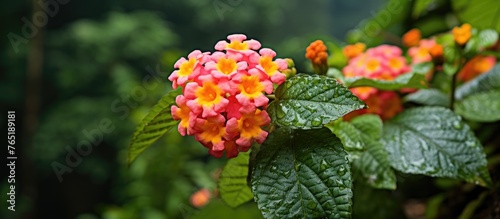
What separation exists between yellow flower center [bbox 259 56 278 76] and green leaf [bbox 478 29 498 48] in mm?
376

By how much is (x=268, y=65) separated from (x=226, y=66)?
4cm

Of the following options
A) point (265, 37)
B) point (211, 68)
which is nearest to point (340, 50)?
point (211, 68)

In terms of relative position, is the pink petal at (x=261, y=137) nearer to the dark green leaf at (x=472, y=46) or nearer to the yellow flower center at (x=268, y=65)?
the yellow flower center at (x=268, y=65)

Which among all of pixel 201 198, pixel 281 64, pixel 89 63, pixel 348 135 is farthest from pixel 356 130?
pixel 89 63

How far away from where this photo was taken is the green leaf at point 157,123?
1.48ft

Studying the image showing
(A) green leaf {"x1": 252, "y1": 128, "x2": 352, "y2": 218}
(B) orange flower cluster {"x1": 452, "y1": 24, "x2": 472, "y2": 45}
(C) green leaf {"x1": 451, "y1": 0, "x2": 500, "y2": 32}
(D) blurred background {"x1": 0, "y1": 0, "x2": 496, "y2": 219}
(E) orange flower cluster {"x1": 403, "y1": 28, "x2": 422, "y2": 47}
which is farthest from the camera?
(D) blurred background {"x1": 0, "y1": 0, "x2": 496, "y2": 219}

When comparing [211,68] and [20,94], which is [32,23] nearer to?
[20,94]

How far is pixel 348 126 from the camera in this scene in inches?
20.1

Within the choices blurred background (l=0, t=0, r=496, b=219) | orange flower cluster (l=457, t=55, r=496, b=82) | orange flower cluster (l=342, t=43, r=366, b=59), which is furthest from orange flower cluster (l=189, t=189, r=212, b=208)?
blurred background (l=0, t=0, r=496, b=219)

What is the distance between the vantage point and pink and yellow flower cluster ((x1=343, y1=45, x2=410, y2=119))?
63 cm

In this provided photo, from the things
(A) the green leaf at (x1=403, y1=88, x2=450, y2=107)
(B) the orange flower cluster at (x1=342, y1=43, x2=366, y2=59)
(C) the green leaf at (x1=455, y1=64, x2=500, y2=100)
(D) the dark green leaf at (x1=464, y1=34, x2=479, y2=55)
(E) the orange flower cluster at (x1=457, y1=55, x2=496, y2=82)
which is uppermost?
(B) the orange flower cluster at (x1=342, y1=43, x2=366, y2=59)

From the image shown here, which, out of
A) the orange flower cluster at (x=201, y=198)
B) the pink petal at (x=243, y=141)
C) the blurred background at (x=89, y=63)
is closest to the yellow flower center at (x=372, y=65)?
the pink petal at (x=243, y=141)

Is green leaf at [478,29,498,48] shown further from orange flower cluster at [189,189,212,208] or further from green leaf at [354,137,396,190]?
orange flower cluster at [189,189,212,208]

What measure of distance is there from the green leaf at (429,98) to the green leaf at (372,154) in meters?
0.17
